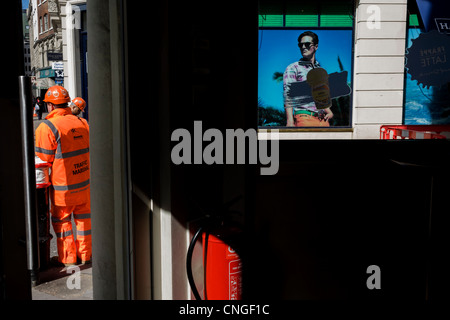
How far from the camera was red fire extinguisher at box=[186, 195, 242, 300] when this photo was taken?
2932 millimetres

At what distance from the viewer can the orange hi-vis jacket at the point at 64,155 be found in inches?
173

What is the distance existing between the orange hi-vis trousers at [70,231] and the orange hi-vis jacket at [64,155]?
0.32 ft

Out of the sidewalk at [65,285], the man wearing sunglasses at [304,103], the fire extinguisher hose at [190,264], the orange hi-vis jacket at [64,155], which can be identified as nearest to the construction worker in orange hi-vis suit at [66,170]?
the orange hi-vis jacket at [64,155]

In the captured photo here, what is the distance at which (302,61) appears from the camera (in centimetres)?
971

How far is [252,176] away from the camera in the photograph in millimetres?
3189

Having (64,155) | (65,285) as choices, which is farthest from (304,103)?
(65,285)

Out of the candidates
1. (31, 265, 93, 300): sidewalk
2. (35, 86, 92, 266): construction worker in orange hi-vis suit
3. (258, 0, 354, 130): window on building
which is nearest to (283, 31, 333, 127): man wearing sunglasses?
(258, 0, 354, 130): window on building

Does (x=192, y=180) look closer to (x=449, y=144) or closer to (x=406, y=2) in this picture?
(x=449, y=144)

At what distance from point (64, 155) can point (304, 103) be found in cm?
635

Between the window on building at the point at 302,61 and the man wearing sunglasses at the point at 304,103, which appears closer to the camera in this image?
the window on building at the point at 302,61

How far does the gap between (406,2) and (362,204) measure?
733 cm

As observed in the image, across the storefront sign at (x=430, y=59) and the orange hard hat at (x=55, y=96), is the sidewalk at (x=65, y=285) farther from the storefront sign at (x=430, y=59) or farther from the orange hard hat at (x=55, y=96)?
the storefront sign at (x=430, y=59)

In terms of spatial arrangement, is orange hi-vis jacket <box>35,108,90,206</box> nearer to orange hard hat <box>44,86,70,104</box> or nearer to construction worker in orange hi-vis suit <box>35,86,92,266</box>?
construction worker in orange hi-vis suit <box>35,86,92,266</box>
